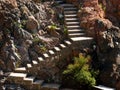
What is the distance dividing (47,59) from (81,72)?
64.8 inches

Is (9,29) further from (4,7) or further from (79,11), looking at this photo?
(79,11)

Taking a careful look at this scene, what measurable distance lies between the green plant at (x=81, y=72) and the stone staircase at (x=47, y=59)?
0.81 m

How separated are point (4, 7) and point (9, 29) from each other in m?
1.07

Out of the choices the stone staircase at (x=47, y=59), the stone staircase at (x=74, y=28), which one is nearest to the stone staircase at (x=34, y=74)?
the stone staircase at (x=47, y=59)

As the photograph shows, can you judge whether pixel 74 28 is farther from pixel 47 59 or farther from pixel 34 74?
pixel 34 74

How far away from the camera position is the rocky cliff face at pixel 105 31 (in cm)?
1252

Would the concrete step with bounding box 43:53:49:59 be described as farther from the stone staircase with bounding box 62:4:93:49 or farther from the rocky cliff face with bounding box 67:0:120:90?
the rocky cliff face with bounding box 67:0:120:90

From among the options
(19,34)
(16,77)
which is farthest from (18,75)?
(19,34)

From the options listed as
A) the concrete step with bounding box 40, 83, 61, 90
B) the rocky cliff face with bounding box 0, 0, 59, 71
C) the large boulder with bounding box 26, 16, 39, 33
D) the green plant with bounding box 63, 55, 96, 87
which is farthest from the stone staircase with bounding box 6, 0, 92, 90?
the large boulder with bounding box 26, 16, 39, 33

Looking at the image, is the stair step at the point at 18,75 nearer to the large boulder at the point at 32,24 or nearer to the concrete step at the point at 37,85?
the concrete step at the point at 37,85

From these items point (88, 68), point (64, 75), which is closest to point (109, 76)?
point (88, 68)

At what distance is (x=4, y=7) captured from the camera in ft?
45.0

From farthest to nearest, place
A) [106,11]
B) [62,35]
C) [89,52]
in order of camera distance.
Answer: [106,11] → [62,35] → [89,52]

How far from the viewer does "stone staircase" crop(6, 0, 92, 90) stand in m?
12.5
